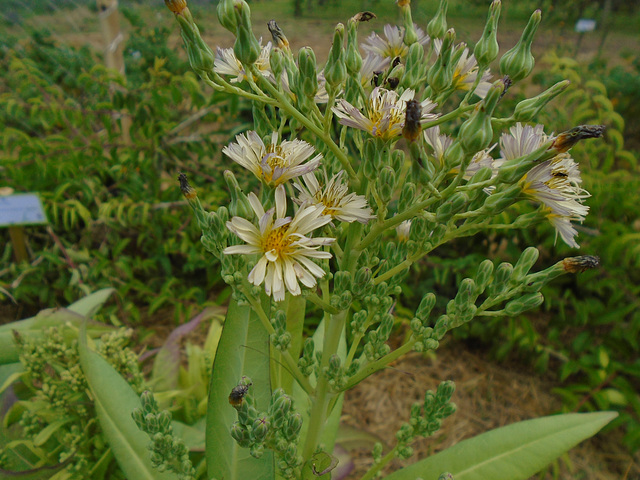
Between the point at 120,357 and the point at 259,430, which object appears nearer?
the point at 259,430

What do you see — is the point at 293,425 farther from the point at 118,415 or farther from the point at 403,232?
the point at 118,415

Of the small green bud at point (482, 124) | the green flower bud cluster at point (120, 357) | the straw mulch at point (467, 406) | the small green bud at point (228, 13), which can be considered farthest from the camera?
the straw mulch at point (467, 406)

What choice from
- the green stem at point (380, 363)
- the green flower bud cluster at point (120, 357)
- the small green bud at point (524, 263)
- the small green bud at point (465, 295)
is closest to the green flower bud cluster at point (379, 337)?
the green stem at point (380, 363)

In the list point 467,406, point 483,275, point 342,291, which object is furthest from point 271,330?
point 467,406

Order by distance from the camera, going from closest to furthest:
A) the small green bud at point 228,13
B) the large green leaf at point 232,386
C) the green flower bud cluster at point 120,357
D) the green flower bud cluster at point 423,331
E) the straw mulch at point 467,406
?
the small green bud at point 228,13, the green flower bud cluster at point 423,331, the large green leaf at point 232,386, the green flower bud cluster at point 120,357, the straw mulch at point 467,406

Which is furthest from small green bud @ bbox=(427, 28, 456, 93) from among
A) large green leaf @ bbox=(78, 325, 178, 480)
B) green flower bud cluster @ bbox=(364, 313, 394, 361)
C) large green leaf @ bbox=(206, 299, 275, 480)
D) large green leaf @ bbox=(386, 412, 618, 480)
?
large green leaf @ bbox=(78, 325, 178, 480)

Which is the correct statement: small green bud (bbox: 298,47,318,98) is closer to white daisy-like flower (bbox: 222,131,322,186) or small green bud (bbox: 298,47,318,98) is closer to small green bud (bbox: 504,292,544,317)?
white daisy-like flower (bbox: 222,131,322,186)

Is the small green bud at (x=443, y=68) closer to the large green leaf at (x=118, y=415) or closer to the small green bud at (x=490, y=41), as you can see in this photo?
the small green bud at (x=490, y=41)
